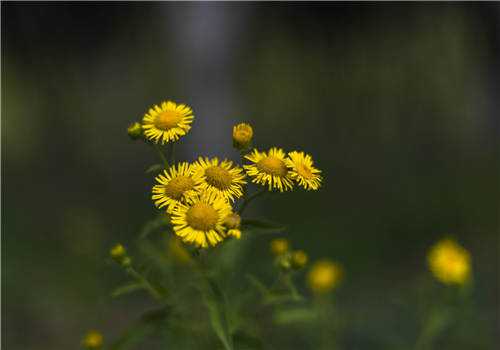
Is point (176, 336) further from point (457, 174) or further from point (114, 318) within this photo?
point (457, 174)

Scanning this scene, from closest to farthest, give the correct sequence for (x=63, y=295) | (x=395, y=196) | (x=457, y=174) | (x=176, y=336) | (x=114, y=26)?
(x=176, y=336) < (x=63, y=295) < (x=395, y=196) < (x=457, y=174) < (x=114, y=26)

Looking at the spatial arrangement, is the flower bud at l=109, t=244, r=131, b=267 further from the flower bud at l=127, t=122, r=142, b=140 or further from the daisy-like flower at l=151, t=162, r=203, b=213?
the flower bud at l=127, t=122, r=142, b=140

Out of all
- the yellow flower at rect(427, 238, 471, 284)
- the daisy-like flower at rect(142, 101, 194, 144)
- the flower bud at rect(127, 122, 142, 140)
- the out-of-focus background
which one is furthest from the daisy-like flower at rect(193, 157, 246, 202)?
the out-of-focus background

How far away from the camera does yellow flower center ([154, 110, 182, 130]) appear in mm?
1547

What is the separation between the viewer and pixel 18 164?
576 centimetres

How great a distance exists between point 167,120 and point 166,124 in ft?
0.05

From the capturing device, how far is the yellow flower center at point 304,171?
149 centimetres

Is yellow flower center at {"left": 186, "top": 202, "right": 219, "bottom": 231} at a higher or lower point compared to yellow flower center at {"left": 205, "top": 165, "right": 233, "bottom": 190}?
lower

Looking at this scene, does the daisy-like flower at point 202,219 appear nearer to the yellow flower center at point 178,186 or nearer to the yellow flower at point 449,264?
the yellow flower center at point 178,186

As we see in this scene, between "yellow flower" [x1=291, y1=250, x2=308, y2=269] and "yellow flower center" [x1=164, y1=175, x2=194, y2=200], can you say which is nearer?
"yellow flower center" [x1=164, y1=175, x2=194, y2=200]

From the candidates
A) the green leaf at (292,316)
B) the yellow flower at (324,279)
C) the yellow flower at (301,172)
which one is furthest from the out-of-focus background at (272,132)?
the yellow flower at (301,172)

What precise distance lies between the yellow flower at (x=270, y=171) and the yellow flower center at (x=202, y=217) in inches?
6.5

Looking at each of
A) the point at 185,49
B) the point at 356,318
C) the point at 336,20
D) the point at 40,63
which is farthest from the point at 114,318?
the point at 336,20

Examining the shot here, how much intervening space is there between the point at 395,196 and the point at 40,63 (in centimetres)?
471
